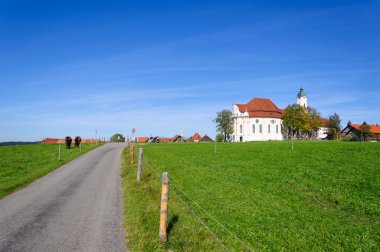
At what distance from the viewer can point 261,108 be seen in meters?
111

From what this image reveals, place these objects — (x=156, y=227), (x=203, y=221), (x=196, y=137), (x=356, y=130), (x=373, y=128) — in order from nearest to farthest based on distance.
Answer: (x=156, y=227)
(x=203, y=221)
(x=356, y=130)
(x=373, y=128)
(x=196, y=137)

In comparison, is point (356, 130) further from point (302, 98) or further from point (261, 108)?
point (261, 108)

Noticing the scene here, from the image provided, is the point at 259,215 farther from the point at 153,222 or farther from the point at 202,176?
the point at 202,176

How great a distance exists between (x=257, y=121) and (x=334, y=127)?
34.3m

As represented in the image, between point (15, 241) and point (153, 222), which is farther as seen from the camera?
point (153, 222)

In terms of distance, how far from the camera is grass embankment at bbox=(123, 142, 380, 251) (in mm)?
7535

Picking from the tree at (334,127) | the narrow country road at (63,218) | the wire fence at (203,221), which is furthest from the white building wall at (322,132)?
the narrow country road at (63,218)

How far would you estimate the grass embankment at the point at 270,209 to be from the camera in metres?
7.54

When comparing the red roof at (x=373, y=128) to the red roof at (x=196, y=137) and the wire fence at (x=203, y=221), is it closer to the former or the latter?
the red roof at (x=196, y=137)

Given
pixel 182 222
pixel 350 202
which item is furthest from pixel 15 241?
pixel 350 202

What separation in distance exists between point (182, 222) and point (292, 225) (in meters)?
3.09

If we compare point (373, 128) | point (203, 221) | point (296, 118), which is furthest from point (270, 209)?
point (373, 128)

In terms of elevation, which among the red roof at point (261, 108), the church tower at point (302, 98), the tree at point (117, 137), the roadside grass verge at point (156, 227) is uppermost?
the church tower at point (302, 98)

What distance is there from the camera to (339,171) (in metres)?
15.6
